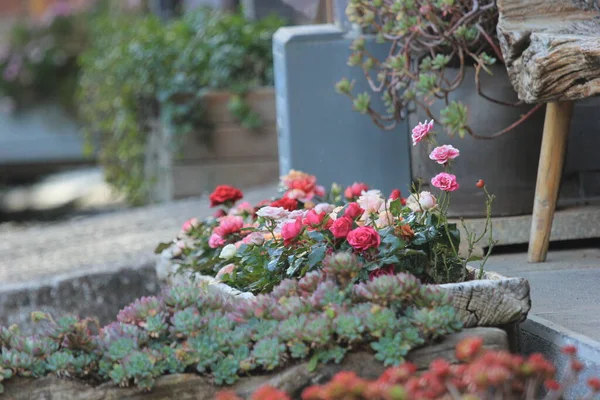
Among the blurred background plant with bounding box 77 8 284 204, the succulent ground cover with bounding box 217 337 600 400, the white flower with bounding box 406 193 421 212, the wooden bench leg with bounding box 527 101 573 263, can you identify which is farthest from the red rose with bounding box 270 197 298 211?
the blurred background plant with bounding box 77 8 284 204

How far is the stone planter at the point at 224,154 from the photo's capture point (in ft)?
18.6

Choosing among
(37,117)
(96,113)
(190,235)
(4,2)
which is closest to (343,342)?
(190,235)

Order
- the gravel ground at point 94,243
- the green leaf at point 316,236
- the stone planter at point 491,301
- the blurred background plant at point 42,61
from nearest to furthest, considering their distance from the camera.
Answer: the stone planter at point 491,301 < the green leaf at point 316,236 < the gravel ground at point 94,243 < the blurred background plant at point 42,61

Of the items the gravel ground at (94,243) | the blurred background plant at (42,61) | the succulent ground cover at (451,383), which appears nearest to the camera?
the succulent ground cover at (451,383)

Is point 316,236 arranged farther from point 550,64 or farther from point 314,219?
point 550,64

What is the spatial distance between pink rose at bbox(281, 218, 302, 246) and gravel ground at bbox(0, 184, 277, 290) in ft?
4.87

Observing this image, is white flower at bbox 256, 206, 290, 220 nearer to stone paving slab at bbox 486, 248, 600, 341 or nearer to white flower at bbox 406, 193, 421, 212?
white flower at bbox 406, 193, 421, 212

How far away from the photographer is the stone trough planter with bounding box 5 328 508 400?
74.7 inches

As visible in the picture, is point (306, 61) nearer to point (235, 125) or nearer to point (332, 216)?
point (332, 216)

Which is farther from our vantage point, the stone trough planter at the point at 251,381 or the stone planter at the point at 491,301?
the stone planter at the point at 491,301

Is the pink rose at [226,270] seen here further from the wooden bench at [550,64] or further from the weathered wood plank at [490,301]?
the wooden bench at [550,64]

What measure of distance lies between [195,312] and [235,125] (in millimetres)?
3755

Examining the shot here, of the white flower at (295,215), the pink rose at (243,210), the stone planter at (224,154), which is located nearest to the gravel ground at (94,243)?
the stone planter at (224,154)

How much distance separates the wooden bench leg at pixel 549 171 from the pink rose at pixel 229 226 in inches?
36.1
